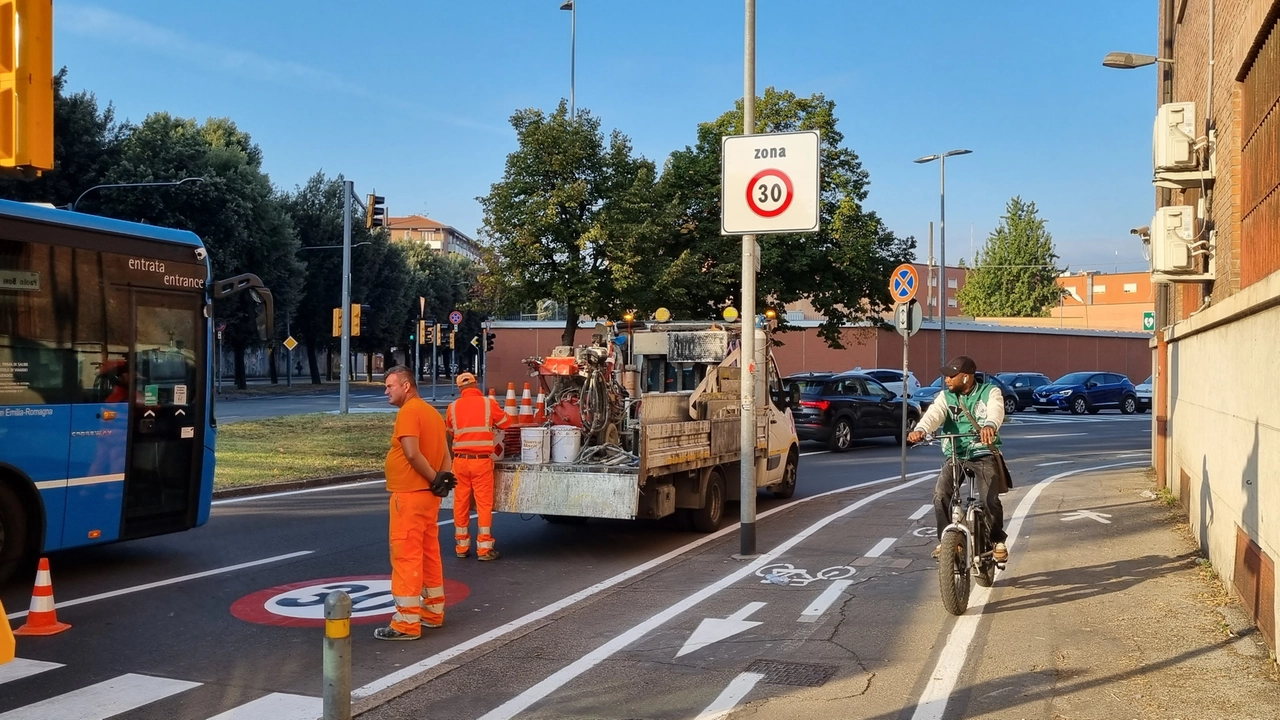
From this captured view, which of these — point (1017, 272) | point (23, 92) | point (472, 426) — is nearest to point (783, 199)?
point (472, 426)

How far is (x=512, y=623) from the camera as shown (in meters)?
7.53

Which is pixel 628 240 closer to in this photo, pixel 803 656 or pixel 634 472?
pixel 634 472

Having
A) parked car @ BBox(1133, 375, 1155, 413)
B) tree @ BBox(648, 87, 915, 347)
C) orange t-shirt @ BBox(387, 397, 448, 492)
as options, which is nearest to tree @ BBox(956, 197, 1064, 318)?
parked car @ BBox(1133, 375, 1155, 413)

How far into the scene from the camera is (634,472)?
10039 millimetres

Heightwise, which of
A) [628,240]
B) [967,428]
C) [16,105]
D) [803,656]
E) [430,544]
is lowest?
[803,656]

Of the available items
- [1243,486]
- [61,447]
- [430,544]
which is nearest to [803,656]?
[430,544]

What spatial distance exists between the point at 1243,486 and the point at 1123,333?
199 feet

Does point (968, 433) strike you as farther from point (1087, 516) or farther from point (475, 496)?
point (1087, 516)

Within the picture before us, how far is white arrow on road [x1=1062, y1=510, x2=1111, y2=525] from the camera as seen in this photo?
12.1 m

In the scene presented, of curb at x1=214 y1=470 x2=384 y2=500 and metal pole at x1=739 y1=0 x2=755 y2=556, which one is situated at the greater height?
metal pole at x1=739 y1=0 x2=755 y2=556

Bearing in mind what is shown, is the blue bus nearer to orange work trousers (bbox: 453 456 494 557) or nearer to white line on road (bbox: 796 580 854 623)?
orange work trousers (bbox: 453 456 494 557)

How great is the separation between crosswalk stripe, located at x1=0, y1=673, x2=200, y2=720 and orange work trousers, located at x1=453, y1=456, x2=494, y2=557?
4016 millimetres

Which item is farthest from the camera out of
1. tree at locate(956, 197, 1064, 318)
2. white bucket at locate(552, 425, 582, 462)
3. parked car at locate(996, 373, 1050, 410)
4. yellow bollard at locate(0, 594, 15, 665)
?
tree at locate(956, 197, 1064, 318)

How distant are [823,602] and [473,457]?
11.4ft
